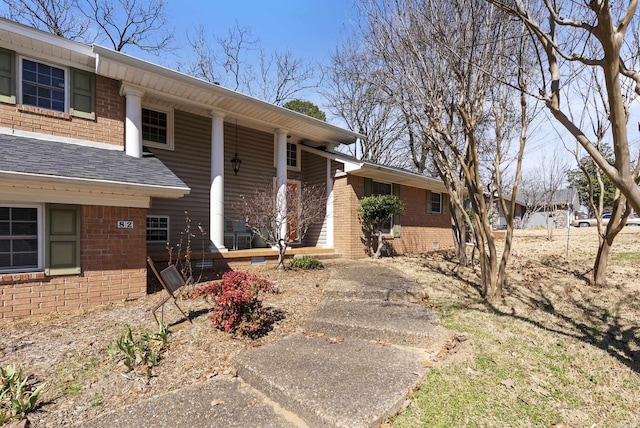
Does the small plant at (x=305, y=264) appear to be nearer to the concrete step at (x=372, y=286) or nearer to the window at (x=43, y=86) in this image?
the concrete step at (x=372, y=286)

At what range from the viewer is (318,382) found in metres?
3.11

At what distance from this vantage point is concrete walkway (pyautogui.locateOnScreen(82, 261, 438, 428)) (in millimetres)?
2748

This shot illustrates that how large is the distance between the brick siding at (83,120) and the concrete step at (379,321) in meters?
5.75

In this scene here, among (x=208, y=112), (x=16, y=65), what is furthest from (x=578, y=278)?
(x=16, y=65)

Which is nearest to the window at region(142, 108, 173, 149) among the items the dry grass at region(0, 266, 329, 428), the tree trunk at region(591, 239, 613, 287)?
the dry grass at region(0, 266, 329, 428)

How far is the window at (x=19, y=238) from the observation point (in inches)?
205

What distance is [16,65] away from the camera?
6.01 m

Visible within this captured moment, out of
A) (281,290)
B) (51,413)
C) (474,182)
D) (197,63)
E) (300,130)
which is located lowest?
(51,413)

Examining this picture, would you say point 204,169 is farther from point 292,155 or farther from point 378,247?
point 378,247

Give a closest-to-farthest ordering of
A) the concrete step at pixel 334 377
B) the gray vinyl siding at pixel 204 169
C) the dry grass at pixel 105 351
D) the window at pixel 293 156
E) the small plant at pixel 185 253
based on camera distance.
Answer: the concrete step at pixel 334 377
the dry grass at pixel 105 351
the small plant at pixel 185 253
the gray vinyl siding at pixel 204 169
the window at pixel 293 156

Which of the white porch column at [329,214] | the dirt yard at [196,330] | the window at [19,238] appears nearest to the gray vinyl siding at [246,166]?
the white porch column at [329,214]

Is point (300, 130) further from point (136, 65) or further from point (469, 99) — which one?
point (469, 99)

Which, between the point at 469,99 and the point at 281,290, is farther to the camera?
the point at 281,290

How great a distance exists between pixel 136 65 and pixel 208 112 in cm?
235
